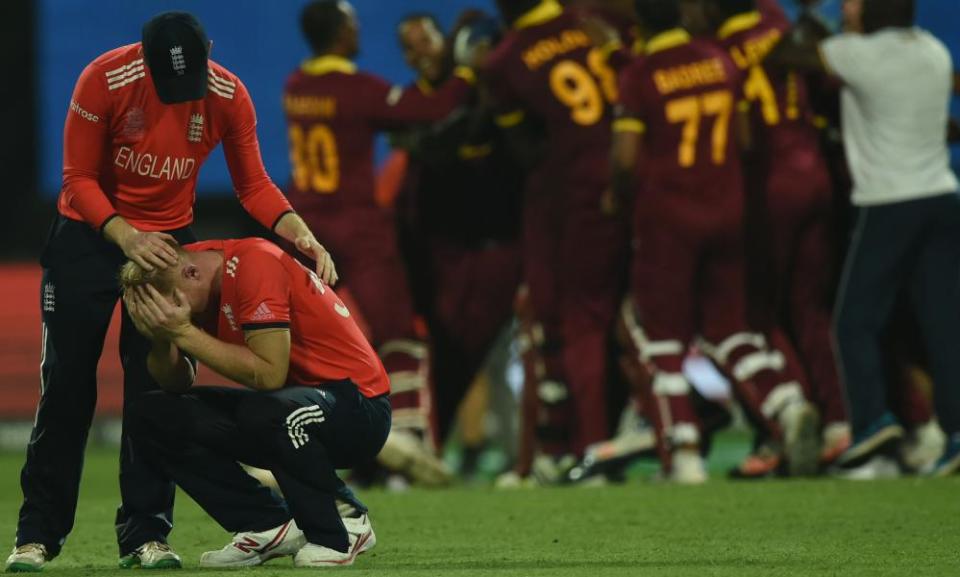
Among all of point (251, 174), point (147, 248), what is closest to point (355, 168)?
point (251, 174)

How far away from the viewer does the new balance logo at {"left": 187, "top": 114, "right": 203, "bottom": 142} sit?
18.0ft

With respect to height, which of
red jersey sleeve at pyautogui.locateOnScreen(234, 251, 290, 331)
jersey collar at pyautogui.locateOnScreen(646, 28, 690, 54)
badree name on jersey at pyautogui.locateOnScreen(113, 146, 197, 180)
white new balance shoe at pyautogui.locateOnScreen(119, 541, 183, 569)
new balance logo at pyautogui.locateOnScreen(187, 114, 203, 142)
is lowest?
white new balance shoe at pyautogui.locateOnScreen(119, 541, 183, 569)

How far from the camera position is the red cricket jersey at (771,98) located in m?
9.02

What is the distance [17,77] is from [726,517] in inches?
329

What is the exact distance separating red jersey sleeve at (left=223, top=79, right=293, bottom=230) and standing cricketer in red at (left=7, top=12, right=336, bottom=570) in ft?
0.06

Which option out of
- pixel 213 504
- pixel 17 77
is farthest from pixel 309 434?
pixel 17 77

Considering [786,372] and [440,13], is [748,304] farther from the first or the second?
[440,13]

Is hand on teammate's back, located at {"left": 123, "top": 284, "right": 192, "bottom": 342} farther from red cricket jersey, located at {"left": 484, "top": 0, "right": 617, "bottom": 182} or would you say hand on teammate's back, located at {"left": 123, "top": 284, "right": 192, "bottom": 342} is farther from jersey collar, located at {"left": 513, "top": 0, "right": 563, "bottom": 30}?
jersey collar, located at {"left": 513, "top": 0, "right": 563, "bottom": 30}

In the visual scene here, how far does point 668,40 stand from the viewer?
334 inches

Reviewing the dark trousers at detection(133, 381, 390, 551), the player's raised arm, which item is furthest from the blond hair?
the player's raised arm

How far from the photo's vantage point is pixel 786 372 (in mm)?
8680

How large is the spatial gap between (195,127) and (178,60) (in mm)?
316

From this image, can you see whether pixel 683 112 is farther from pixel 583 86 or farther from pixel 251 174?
pixel 251 174

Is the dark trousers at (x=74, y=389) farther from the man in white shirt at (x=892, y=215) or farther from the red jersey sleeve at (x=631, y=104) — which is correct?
the man in white shirt at (x=892, y=215)
